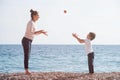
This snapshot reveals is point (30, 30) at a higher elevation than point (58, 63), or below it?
higher

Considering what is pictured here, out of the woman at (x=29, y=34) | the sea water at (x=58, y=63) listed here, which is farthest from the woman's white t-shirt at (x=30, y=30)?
the sea water at (x=58, y=63)

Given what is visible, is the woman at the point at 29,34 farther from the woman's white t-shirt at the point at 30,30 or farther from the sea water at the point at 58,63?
the sea water at the point at 58,63

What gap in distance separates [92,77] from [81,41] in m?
1.94

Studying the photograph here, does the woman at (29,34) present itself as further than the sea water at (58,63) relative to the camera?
No

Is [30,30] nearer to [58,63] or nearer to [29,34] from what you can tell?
[29,34]

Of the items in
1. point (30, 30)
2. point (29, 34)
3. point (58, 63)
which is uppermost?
point (30, 30)

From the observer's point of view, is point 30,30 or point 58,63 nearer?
point 30,30

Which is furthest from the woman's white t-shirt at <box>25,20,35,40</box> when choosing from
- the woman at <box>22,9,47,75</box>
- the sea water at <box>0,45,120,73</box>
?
the sea water at <box>0,45,120,73</box>

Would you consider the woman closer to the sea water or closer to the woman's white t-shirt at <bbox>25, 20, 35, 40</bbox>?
the woman's white t-shirt at <bbox>25, 20, 35, 40</bbox>

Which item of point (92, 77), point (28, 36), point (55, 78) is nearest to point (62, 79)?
point (55, 78)

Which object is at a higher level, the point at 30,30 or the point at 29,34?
the point at 30,30

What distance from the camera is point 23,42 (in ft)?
42.2

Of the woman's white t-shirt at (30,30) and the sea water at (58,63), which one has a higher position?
the woman's white t-shirt at (30,30)

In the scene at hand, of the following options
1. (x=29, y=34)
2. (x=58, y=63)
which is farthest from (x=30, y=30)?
(x=58, y=63)
